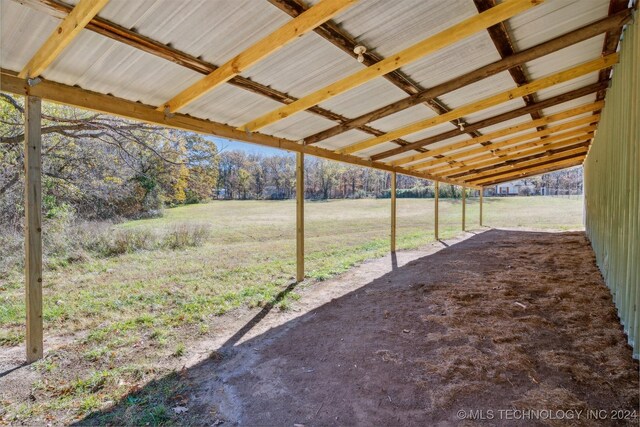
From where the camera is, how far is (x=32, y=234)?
2.87 metres

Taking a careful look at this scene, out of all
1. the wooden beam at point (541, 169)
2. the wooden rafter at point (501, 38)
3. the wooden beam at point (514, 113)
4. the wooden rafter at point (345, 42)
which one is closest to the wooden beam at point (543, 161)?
the wooden beam at point (541, 169)

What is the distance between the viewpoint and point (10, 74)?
2.82 m

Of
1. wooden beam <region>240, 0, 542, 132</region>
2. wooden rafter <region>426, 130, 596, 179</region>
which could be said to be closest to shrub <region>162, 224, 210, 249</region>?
wooden beam <region>240, 0, 542, 132</region>

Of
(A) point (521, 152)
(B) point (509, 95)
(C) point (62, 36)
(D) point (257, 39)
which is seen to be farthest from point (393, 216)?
(C) point (62, 36)

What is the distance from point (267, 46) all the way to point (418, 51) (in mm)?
1377

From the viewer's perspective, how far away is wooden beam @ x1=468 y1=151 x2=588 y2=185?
1022 centimetres

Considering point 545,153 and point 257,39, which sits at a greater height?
point 545,153

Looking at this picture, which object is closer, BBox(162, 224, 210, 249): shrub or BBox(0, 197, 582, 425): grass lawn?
BBox(0, 197, 582, 425): grass lawn

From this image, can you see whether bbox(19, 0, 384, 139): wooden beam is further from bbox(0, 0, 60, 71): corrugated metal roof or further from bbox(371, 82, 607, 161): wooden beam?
bbox(371, 82, 607, 161): wooden beam

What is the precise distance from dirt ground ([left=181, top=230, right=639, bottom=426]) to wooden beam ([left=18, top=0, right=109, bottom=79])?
8.92 ft

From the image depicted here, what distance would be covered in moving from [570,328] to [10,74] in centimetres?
581

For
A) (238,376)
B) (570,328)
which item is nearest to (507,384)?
(570,328)

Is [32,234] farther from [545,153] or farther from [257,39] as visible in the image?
[545,153]

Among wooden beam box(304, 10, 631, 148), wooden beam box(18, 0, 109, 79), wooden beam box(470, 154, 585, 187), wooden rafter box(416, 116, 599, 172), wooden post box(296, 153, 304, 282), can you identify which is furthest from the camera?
wooden beam box(470, 154, 585, 187)
